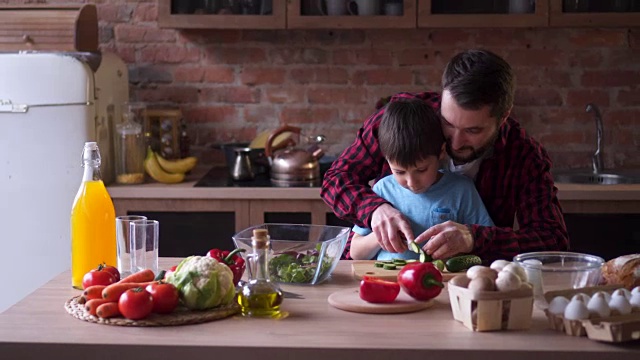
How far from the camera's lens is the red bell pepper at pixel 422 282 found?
210 centimetres

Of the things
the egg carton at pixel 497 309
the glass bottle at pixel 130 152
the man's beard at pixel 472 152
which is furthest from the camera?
the glass bottle at pixel 130 152

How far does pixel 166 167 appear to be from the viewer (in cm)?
405

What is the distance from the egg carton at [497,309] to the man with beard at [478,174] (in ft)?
1.62

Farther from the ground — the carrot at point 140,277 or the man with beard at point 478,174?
the man with beard at point 478,174

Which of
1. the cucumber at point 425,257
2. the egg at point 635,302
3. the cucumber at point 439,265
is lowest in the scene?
the cucumber at point 439,265

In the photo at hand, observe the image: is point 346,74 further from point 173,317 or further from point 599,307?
point 599,307

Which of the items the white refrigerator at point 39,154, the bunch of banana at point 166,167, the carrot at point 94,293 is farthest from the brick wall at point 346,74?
the carrot at point 94,293

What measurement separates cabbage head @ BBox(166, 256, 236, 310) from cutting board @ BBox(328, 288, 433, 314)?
233mm

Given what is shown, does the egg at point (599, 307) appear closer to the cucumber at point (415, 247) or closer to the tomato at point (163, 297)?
the cucumber at point (415, 247)

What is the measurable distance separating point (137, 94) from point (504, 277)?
2.77m

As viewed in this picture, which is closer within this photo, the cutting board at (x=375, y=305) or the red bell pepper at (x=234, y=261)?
the cutting board at (x=375, y=305)

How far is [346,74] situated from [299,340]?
264 cm

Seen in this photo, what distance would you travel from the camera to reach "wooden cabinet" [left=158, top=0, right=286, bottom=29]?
4.06m

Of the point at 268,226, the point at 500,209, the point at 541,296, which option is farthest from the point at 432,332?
the point at 500,209
